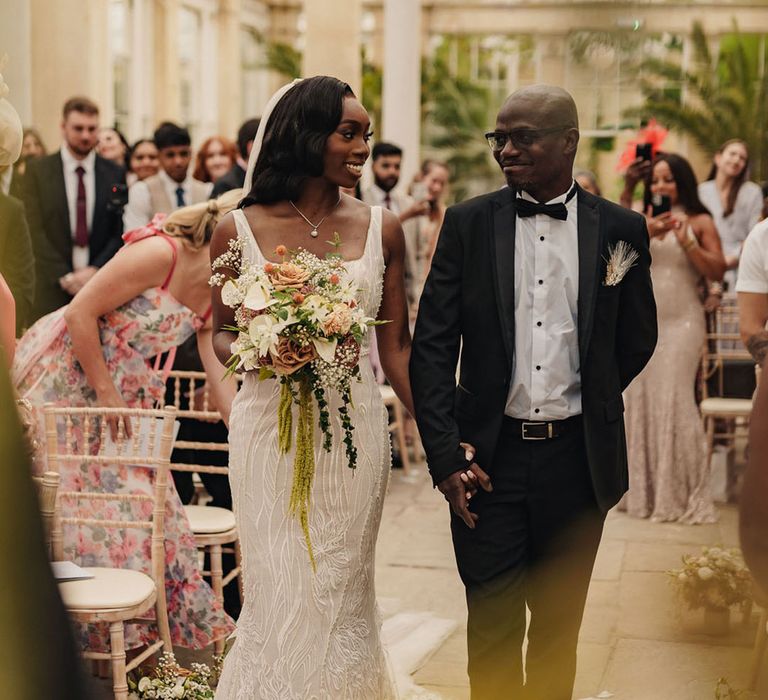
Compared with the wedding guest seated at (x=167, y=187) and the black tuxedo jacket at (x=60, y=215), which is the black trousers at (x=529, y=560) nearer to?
the black tuxedo jacket at (x=60, y=215)

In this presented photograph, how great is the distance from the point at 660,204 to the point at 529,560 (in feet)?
12.2

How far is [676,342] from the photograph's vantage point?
277 inches

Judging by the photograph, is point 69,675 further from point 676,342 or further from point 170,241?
point 676,342

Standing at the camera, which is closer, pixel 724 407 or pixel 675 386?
pixel 675 386

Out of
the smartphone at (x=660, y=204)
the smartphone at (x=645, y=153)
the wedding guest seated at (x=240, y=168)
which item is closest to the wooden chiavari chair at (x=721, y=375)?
the smartphone at (x=660, y=204)

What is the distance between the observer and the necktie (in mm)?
7941

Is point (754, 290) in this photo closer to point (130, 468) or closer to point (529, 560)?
point (529, 560)

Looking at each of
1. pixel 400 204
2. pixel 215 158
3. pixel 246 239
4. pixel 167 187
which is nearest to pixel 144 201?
pixel 167 187

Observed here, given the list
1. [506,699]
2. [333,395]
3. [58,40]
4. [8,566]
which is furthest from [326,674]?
[8,566]

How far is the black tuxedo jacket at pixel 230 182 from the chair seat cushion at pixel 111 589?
11.8 ft

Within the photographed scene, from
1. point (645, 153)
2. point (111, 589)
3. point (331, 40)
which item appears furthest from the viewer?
point (331, 40)

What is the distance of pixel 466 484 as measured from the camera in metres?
3.10

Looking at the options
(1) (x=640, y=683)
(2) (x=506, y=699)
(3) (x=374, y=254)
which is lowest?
(1) (x=640, y=683)

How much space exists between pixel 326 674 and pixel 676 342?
4.22m
